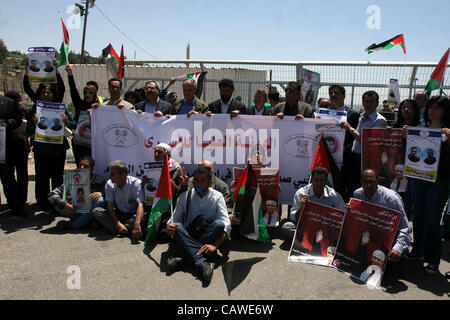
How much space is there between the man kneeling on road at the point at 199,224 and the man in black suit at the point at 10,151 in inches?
116

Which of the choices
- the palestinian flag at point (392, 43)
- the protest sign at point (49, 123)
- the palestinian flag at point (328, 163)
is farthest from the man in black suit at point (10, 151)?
the palestinian flag at point (392, 43)

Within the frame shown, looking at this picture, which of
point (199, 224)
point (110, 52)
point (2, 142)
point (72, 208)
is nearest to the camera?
point (199, 224)

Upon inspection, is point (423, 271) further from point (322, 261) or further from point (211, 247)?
point (211, 247)

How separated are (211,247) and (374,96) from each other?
3.07 m

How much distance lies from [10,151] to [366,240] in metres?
5.40

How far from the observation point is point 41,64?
582cm

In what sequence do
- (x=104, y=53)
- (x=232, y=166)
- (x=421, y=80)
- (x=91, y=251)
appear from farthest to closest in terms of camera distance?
(x=104, y=53) < (x=421, y=80) < (x=232, y=166) < (x=91, y=251)

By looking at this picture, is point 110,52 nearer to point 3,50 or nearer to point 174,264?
point 174,264

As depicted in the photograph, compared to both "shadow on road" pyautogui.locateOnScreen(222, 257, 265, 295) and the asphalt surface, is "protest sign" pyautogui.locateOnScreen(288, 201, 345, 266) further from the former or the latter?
"shadow on road" pyautogui.locateOnScreen(222, 257, 265, 295)

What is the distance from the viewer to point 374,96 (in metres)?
5.18

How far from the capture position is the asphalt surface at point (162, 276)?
369 centimetres

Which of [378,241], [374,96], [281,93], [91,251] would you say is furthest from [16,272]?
[281,93]

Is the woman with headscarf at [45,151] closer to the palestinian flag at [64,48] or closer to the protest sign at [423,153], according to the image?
the palestinian flag at [64,48]

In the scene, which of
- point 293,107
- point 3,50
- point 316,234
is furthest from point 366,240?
point 3,50
